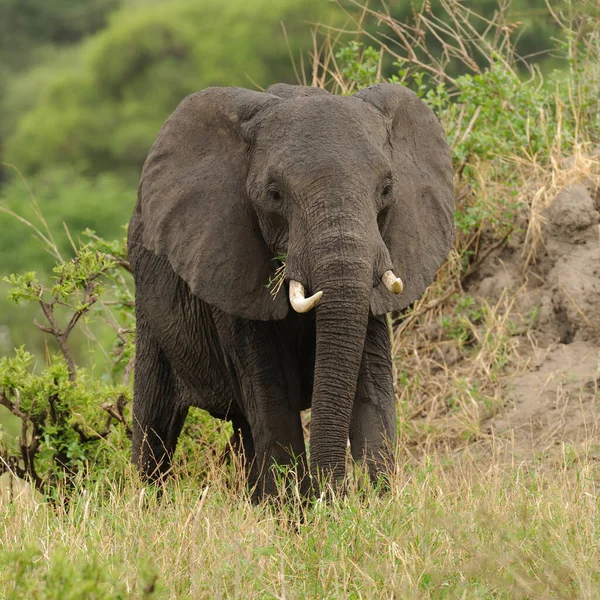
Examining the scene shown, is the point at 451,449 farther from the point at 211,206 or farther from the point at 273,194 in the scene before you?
the point at 273,194

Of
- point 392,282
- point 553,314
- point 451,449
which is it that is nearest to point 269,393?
point 392,282

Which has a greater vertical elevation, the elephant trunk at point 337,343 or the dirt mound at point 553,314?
the elephant trunk at point 337,343

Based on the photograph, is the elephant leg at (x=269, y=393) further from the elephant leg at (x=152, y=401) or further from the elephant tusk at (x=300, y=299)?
the elephant leg at (x=152, y=401)

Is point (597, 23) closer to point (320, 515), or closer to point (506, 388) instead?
point (506, 388)

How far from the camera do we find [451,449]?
24.7 feet

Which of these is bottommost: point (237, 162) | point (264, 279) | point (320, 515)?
point (320, 515)

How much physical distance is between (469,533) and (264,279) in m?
1.47

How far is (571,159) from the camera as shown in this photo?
8.54 m

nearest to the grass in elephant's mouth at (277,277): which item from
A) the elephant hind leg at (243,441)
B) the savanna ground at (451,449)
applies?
the savanna ground at (451,449)

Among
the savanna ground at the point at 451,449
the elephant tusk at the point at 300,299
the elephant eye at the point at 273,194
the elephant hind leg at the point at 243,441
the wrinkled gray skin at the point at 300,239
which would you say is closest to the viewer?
the savanna ground at the point at 451,449

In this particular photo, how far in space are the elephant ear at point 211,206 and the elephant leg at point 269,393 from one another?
0.72 ft

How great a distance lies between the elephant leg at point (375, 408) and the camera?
573 cm

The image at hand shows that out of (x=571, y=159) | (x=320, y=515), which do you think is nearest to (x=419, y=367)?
→ (x=571, y=159)

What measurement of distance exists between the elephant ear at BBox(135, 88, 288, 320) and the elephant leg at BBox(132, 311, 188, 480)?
0.97 m
